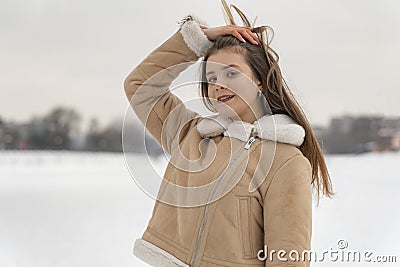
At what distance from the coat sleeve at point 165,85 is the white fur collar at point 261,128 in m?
0.06

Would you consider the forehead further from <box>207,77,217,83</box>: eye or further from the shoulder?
the shoulder

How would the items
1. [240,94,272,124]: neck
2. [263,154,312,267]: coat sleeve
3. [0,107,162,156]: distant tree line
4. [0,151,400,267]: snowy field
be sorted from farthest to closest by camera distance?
[0,107,162,156]: distant tree line
[0,151,400,267]: snowy field
[240,94,272,124]: neck
[263,154,312,267]: coat sleeve

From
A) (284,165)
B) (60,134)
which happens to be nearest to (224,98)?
(284,165)

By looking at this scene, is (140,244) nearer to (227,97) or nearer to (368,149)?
(227,97)

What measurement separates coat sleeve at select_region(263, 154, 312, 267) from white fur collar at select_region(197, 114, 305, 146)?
0.15 ft

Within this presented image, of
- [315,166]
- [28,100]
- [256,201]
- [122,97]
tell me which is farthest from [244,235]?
[28,100]

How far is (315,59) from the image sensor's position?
5.41 feet

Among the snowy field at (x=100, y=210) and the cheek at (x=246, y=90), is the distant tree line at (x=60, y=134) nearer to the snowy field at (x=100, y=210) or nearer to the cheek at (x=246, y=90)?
the snowy field at (x=100, y=210)

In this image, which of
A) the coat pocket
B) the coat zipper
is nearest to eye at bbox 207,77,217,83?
the coat zipper

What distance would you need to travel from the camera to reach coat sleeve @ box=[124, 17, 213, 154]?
1.02 metres

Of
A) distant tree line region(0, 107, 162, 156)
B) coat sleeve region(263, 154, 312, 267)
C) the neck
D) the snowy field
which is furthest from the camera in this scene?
distant tree line region(0, 107, 162, 156)

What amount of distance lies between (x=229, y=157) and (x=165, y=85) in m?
0.19
